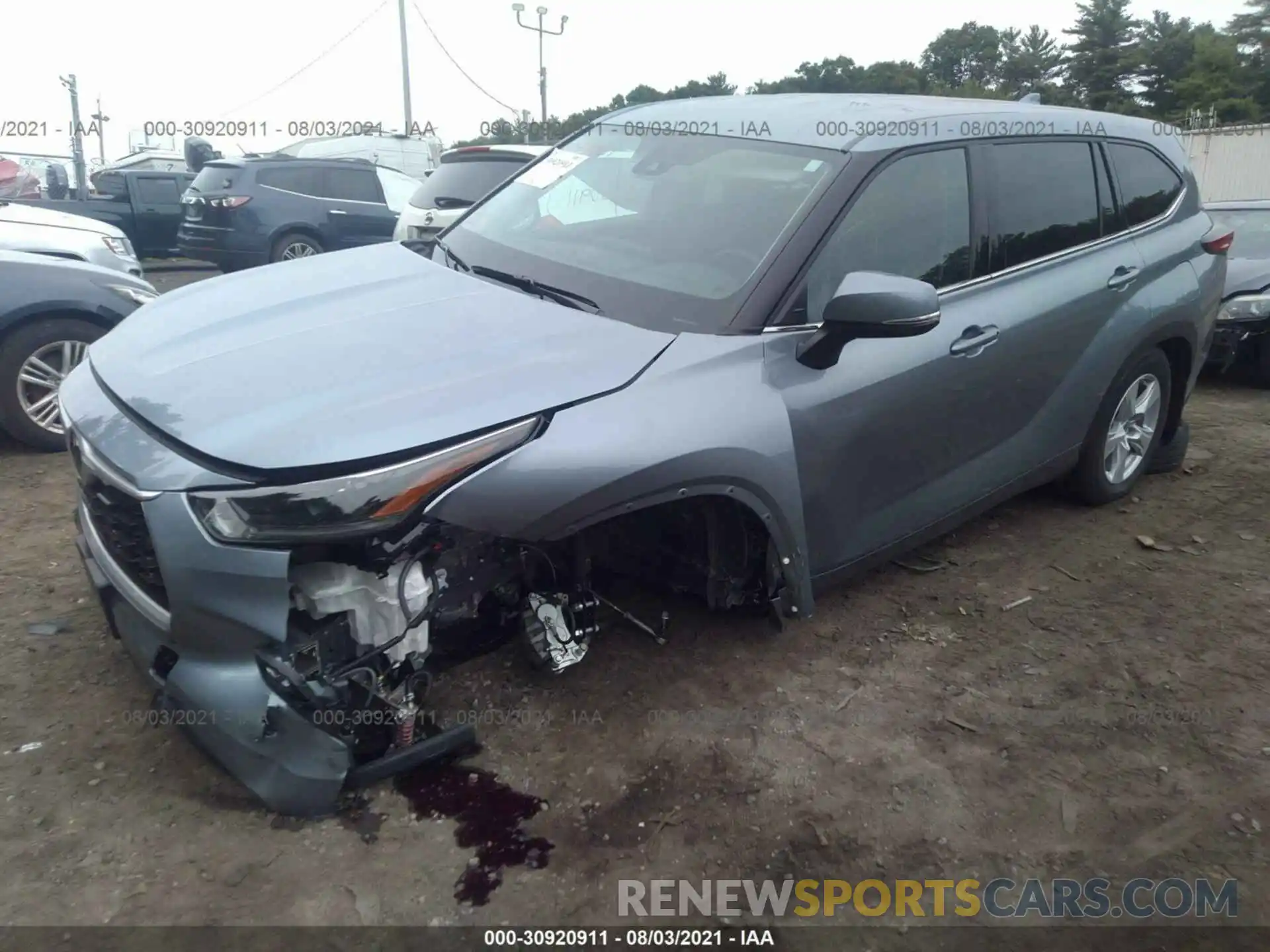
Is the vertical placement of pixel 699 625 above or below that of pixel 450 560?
below

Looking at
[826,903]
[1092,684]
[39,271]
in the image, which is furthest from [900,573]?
[39,271]

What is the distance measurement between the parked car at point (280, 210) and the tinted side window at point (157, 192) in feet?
5.39

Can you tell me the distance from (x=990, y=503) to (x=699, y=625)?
1.29 meters

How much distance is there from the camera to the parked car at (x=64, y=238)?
18.1 ft

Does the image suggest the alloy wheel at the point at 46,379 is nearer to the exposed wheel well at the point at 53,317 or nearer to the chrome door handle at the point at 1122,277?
the exposed wheel well at the point at 53,317

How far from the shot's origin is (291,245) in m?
11.1

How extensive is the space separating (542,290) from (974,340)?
1.52m

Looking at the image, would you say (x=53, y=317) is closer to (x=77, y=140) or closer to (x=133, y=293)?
(x=133, y=293)

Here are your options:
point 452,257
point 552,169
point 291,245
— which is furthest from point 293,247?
point 452,257

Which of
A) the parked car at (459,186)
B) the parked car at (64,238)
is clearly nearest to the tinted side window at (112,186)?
the parked car at (459,186)

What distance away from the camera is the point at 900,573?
3887 millimetres

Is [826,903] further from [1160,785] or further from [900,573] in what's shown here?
[900,573]

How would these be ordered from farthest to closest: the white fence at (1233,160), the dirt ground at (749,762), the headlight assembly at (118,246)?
the white fence at (1233,160)
the headlight assembly at (118,246)
the dirt ground at (749,762)

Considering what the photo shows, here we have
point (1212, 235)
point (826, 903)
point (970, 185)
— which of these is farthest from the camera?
point (1212, 235)
